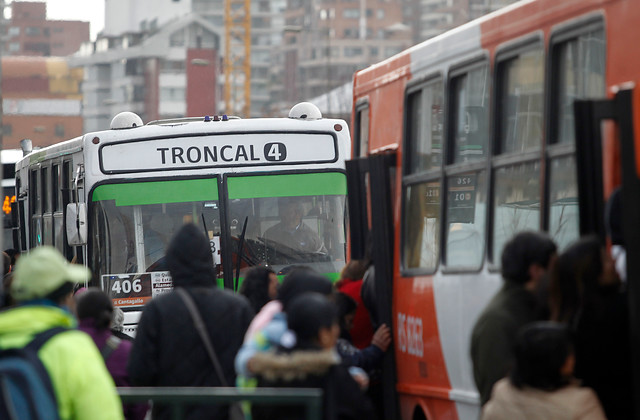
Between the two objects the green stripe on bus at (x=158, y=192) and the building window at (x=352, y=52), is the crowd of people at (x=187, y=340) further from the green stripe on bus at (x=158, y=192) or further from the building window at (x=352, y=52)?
the building window at (x=352, y=52)

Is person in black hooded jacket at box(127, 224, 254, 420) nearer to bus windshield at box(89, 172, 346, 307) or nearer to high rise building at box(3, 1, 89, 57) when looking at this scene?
bus windshield at box(89, 172, 346, 307)

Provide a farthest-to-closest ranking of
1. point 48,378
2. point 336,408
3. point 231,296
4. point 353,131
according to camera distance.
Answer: point 353,131 → point 231,296 → point 336,408 → point 48,378

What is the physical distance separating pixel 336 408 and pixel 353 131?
451cm

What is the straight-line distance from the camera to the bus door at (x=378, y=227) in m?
7.88

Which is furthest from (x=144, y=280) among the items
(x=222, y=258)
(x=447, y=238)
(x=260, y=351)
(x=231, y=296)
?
(x=260, y=351)

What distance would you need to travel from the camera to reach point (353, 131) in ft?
31.2

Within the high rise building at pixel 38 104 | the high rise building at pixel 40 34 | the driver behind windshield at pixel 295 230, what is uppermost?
the high rise building at pixel 40 34

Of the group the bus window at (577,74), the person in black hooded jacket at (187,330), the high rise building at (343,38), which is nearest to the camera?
the bus window at (577,74)

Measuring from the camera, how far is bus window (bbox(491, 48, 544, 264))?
20.6 feet

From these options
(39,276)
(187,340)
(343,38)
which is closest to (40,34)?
(343,38)

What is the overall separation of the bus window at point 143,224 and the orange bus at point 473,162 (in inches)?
107

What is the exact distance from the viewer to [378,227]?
817 cm

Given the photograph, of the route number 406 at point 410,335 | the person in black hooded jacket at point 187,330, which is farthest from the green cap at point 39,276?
the route number 406 at point 410,335

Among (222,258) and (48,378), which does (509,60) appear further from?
(222,258)
